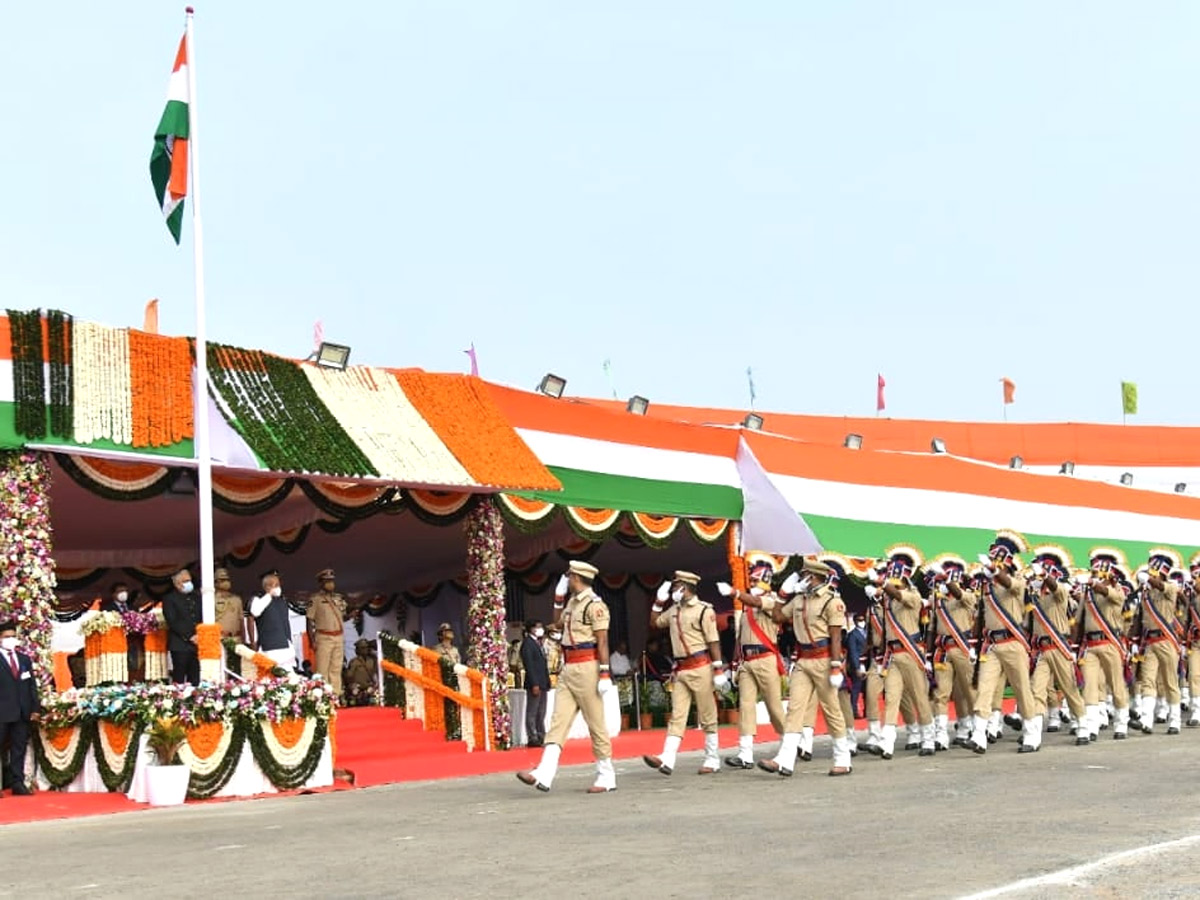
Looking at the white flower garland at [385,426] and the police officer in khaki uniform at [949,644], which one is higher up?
the white flower garland at [385,426]

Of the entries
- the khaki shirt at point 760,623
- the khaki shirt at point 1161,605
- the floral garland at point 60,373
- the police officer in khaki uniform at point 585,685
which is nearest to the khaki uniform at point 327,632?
the floral garland at point 60,373

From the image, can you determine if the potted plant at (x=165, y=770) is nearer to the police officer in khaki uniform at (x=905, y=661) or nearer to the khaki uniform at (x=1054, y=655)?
the police officer in khaki uniform at (x=905, y=661)

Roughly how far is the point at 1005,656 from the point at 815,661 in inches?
123

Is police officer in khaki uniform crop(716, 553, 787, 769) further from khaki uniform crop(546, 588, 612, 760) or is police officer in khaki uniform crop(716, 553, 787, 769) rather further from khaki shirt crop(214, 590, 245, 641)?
khaki shirt crop(214, 590, 245, 641)

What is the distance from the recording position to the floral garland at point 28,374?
16.7m

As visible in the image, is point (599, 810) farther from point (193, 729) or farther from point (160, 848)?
point (193, 729)

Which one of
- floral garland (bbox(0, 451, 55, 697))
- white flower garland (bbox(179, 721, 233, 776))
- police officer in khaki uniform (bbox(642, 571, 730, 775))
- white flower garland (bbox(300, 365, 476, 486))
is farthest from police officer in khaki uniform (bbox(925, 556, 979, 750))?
floral garland (bbox(0, 451, 55, 697))

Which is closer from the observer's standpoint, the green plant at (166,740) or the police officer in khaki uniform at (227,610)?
the green plant at (166,740)

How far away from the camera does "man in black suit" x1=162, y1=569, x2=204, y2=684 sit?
19125 mm

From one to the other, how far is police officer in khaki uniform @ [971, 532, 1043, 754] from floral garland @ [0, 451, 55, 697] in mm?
9548

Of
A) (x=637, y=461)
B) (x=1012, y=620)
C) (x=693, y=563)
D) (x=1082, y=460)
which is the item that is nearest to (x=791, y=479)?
(x=637, y=461)

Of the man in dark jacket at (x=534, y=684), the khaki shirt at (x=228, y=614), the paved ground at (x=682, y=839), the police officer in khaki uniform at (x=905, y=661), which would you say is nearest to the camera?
the paved ground at (x=682, y=839)

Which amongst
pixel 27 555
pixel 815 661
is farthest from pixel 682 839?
pixel 27 555

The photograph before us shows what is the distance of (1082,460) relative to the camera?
150ft
